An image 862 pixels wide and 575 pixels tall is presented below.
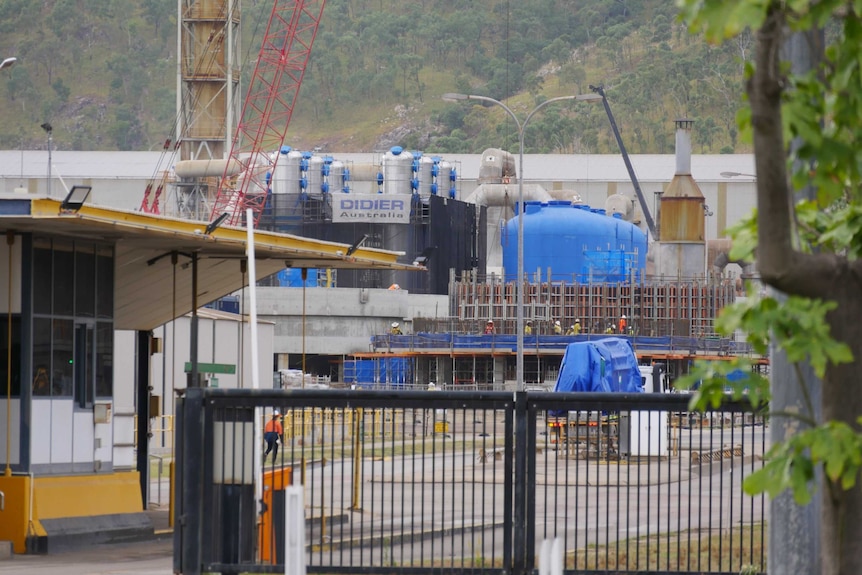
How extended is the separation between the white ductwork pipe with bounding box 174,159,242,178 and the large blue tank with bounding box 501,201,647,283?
17557 mm

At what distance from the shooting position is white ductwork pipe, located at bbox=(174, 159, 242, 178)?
8231 centimetres

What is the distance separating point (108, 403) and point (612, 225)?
236 ft

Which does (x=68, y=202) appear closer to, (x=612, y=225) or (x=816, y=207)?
(x=816, y=207)

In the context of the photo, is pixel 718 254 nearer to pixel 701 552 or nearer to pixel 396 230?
pixel 396 230

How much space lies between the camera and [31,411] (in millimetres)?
17078

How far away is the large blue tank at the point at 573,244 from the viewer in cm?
8438

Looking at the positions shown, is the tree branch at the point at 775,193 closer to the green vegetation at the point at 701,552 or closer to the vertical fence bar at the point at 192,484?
the green vegetation at the point at 701,552

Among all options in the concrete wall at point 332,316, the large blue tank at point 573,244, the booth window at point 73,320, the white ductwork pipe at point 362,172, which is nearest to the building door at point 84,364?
the booth window at point 73,320

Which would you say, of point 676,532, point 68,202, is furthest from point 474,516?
point 68,202

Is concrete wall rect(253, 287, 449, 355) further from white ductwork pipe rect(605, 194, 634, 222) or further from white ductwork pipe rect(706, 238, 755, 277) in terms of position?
white ductwork pipe rect(605, 194, 634, 222)

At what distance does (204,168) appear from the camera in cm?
8331

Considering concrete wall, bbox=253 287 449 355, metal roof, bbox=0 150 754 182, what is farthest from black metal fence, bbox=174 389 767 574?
metal roof, bbox=0 150 754 182

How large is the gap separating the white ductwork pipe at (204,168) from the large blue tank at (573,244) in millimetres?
17557

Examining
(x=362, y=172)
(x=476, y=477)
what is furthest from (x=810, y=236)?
(x=362, y=172)
